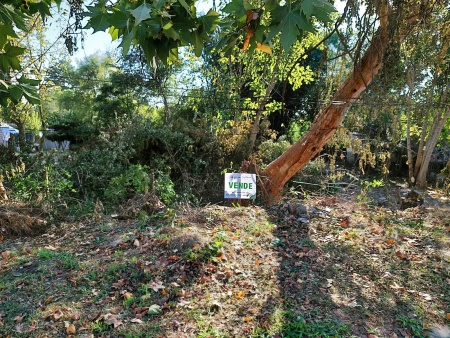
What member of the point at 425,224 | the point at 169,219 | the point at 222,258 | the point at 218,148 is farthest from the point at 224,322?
the point at 218,148

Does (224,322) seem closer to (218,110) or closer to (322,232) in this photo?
(322,232)

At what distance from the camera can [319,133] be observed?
21.8 feet

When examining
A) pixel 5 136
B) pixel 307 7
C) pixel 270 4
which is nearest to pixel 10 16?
pixel 270 4

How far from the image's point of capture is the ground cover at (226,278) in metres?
2.54

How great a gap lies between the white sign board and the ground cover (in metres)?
1.20

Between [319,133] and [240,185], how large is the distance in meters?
1.99

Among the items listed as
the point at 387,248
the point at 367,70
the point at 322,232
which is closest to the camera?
the point at 387,248

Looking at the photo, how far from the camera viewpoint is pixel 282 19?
1.28 m

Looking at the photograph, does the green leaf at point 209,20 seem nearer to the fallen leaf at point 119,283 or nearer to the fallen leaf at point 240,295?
the fallen leaf at point 240,295

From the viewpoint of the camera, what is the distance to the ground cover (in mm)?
2543

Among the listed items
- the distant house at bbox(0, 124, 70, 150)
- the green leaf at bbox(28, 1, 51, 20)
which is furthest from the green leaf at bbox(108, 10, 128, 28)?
the distant house at bbox(0, 124, 70, 150)

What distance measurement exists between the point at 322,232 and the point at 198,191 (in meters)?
4.09

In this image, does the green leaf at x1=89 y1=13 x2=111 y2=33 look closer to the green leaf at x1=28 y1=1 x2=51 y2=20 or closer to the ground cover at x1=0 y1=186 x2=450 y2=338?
the green leaf at x1=28 y1=1 x2=51 y2=20

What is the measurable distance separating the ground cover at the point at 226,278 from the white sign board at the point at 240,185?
3.93 feet
